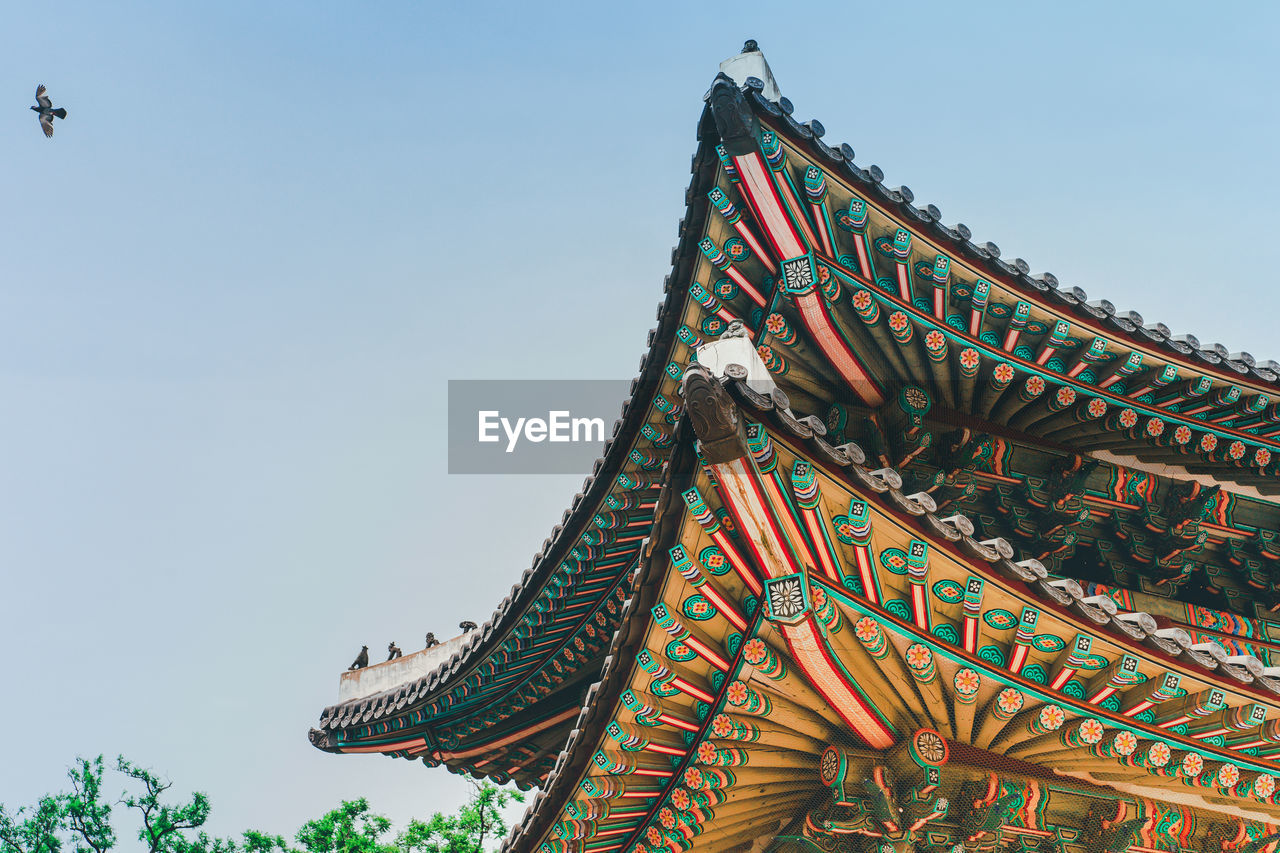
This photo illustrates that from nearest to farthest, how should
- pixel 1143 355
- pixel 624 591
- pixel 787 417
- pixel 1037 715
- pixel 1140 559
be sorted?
pixel 787 417 → pixel 1037 715 → pixel 1143 355 → pixel 1140 559 → pixel 624 591

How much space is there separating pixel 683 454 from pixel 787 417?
0.68 metres

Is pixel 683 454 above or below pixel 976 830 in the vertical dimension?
above

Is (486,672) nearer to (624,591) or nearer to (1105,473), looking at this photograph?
(624,591)

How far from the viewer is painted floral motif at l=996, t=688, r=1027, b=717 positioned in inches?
280

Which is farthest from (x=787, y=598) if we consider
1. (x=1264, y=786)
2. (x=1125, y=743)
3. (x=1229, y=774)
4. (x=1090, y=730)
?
(x=1264, y=786)

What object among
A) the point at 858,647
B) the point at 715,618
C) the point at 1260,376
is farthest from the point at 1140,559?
the point at 715,618

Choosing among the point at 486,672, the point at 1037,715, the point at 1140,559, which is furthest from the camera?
the point at 486,672

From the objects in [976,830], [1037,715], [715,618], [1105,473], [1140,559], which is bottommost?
[976,830]

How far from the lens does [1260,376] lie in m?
9.26

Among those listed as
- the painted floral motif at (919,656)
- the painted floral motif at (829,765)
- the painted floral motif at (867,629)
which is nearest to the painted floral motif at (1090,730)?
the painted floral motif at (919,656)

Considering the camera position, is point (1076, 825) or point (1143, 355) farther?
point (1143, 355)

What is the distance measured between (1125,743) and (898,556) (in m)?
1.77

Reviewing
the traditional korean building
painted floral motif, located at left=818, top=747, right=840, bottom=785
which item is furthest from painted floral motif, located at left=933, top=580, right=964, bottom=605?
painted floral motif, located at left=818, top=747, right=840, bottom=785

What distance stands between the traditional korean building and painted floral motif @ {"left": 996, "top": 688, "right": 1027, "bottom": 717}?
1 cm
